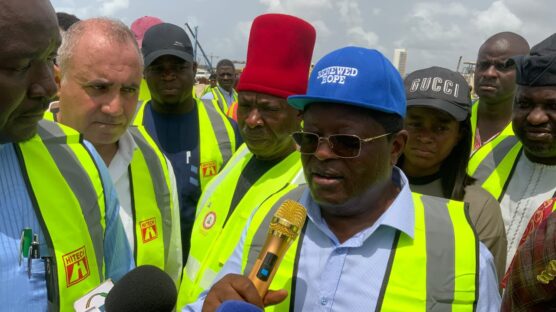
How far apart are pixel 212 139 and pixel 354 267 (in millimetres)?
2211

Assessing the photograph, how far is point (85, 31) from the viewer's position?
2562mm

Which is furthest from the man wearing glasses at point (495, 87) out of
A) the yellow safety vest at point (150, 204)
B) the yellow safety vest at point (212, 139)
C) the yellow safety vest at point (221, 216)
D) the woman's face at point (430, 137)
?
the yellow safety vest at point (150, 204)

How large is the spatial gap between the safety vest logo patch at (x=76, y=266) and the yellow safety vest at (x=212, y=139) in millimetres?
1867

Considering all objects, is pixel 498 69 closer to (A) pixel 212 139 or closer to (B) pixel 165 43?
(A) pixel 212 139

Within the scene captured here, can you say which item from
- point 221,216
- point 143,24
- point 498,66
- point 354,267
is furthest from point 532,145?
point 143,24

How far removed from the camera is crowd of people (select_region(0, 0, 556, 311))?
1.50 meters

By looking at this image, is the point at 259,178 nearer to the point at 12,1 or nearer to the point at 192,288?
the point at 192,288

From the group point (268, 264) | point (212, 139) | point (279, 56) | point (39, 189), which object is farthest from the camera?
point (212, 139)

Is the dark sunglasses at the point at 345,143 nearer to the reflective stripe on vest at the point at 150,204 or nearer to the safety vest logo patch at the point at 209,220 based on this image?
the safety vest logo patch at the point at 209,220

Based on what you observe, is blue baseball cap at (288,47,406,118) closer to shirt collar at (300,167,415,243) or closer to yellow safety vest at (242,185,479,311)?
shirt collar at (300,167,415,243)

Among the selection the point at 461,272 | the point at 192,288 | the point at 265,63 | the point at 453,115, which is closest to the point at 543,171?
the point at 453,115

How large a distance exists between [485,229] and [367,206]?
653 millimetres

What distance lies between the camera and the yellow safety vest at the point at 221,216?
2.43 m

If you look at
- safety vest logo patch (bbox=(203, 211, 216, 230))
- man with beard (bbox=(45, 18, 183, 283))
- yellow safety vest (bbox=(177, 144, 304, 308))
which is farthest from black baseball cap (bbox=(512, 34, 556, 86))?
man with beard (bbox=(45, 18, 183, 283))
